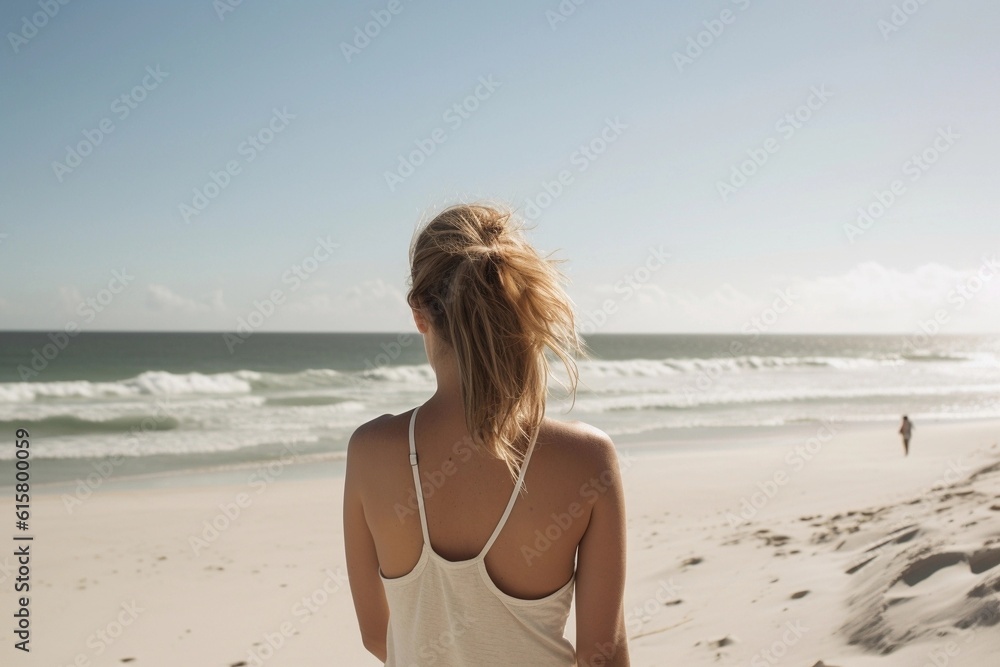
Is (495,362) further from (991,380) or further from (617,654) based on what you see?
(991,380)

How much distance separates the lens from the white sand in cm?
344

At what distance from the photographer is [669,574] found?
5820 mm

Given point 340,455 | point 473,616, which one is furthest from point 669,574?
point 340,455

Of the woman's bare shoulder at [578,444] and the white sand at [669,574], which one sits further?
the white sand at [669,574]

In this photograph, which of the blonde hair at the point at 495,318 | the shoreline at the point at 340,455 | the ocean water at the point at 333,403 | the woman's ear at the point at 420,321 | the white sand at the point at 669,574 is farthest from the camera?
the ocean water at the point at 333,403

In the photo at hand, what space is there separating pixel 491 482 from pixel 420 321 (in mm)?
406

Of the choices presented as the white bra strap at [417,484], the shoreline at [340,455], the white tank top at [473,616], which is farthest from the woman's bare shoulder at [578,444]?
the shoreline at [340,455]

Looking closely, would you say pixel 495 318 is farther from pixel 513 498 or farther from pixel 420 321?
pixel 513 498

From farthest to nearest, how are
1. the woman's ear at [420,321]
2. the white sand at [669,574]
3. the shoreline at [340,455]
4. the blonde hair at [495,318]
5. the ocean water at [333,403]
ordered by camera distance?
the ocean water at [333,403], the shoreline at [340,455], the white sand at [669,574], the woman's ear at [420,321], the blonde hair at [495,318]

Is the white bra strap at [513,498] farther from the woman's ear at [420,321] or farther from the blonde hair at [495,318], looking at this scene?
the woman's ear at [420,321]

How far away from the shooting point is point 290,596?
6.25 meters

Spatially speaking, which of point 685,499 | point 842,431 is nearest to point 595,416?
point 842,431

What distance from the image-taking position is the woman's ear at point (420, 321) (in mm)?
1545

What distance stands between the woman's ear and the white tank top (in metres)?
0.20
